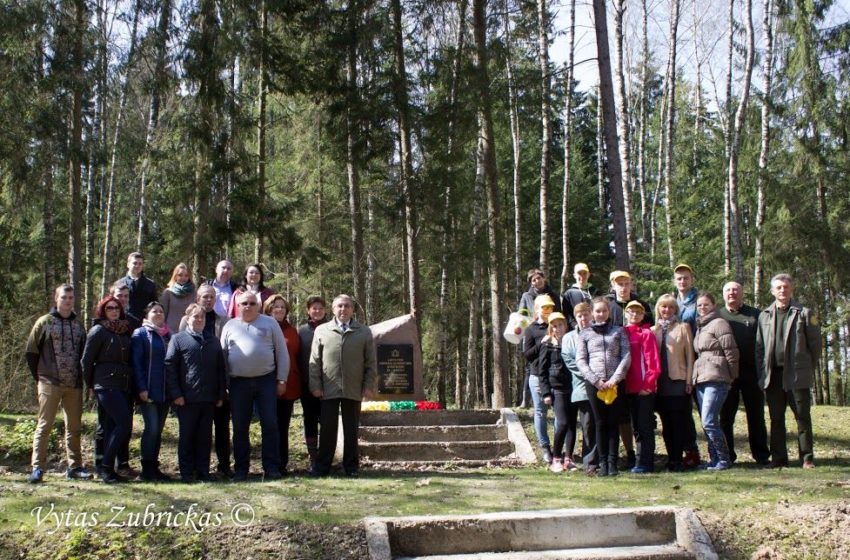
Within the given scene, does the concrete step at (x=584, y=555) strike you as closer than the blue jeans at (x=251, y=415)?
Yes

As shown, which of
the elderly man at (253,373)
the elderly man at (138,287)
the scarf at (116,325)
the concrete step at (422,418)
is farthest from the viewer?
the concrete step at (422,418)

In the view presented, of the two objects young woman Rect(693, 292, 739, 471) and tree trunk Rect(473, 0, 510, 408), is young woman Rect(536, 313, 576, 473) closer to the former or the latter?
young woman Rect(693, 292, 739, 471)

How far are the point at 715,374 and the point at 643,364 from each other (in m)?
0.65

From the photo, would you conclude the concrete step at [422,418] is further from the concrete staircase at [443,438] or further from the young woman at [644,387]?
the young woman at [644,387]

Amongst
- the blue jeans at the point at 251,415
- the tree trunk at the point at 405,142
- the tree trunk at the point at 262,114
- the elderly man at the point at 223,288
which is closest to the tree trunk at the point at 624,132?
the tree trunk at the point at 405,142

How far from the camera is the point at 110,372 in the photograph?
267 inches

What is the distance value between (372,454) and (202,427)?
2499 mm

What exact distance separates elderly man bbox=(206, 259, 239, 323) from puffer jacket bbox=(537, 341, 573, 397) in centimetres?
332

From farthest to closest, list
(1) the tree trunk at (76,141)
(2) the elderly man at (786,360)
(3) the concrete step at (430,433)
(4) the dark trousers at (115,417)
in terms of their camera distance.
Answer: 1. (1) the tree trunk at (76,141)
2. (3) the concrete step at (430,433)
3. (2) the elderly man at (786,360)
4. (4) the dark trousers at (115,417)

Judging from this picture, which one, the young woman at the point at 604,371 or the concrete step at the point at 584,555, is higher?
the young woman at the point at 604,371

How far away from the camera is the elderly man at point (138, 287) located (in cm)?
841

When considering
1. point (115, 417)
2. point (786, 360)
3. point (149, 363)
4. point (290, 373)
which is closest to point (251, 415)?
point (290, 373)

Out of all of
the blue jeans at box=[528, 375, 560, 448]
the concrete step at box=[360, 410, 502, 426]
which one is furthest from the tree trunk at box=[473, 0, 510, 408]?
the blue jeans at box=[528, 375, 560, 448]

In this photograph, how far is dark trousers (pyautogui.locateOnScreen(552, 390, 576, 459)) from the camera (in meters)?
7.77
